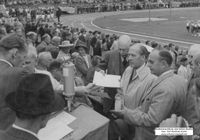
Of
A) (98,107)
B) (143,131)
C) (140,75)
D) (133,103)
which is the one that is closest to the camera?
(143,131)

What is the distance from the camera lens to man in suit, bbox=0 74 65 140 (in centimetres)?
257

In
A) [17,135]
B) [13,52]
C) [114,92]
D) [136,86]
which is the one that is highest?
[13,52]

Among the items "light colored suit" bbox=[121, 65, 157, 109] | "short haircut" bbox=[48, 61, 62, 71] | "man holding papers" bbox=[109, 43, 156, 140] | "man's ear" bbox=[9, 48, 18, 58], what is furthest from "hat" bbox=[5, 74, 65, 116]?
"short haircut" bbox=[48, 61, 62, 71]

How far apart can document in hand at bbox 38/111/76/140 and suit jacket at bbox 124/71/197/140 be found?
1091 millimetres

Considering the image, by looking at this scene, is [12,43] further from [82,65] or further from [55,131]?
[82,65]

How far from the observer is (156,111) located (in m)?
4.24

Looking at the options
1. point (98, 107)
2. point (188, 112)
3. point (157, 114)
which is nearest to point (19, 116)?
point (157, 114)

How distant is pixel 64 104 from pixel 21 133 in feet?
3.71

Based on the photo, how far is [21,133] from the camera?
101 inches

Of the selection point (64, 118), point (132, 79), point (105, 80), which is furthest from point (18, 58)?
point (132, 79)

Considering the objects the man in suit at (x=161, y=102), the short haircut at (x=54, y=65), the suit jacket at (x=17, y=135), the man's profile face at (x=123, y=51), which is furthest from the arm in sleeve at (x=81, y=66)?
the suit jacket at (x=17, y=135)

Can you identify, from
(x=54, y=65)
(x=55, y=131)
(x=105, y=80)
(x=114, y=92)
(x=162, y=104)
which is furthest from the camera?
(x=114, y=92)

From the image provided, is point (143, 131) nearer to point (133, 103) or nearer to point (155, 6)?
point (133, 103)

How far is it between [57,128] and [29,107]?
0.79 m
